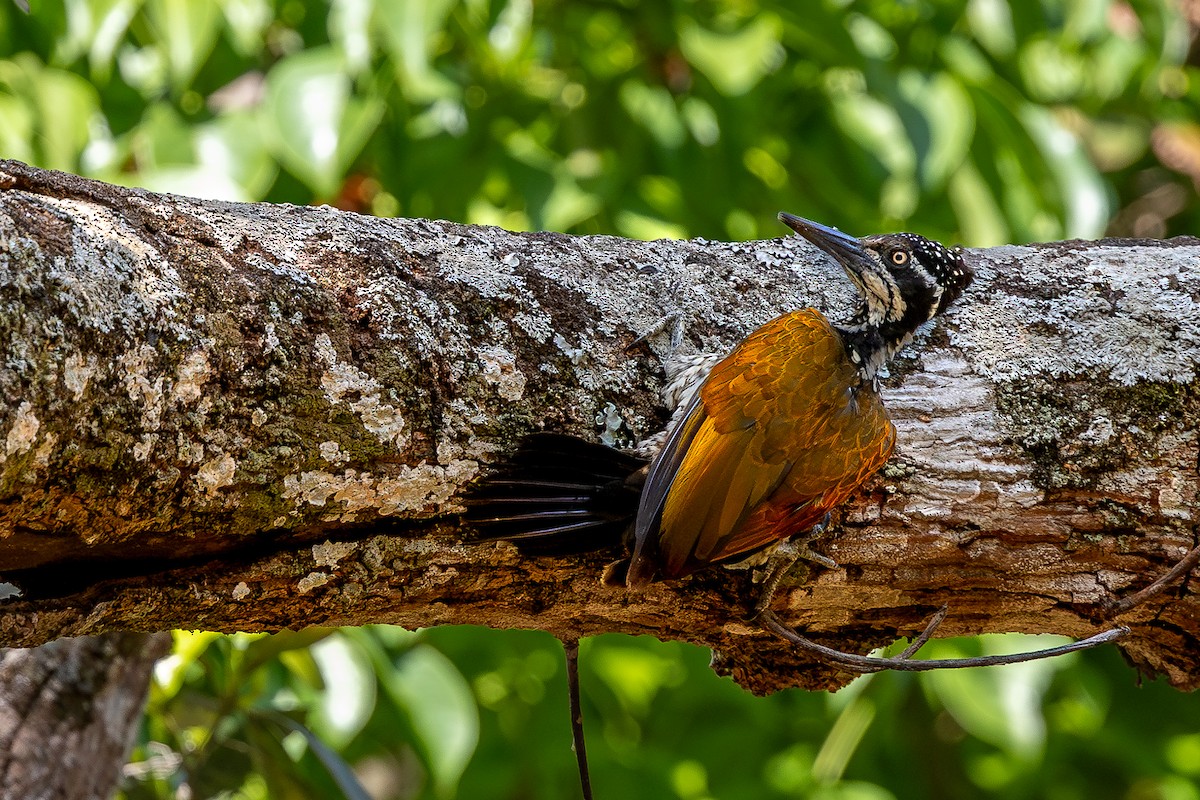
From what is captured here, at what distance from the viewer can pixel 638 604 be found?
206cm

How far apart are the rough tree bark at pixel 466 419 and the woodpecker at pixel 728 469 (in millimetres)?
57

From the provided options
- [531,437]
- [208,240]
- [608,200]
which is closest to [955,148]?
[608,200]

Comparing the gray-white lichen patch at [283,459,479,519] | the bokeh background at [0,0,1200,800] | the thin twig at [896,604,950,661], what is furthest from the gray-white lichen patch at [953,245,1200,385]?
the bokeh background at [0,0,1200,800]

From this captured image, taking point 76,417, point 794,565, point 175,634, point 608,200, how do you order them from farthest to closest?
point 608,200, point 175,634, point 794,565, point 76,417

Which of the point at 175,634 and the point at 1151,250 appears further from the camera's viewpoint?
the point at 175,634

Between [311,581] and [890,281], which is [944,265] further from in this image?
[311,581]

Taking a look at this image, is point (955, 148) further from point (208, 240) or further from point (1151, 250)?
point (208, 240)

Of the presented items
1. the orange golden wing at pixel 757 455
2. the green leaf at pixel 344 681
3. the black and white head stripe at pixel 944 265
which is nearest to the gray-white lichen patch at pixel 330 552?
the orange golden wing at pixel 757 455

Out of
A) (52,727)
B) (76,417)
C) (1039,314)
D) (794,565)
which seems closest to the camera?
(76,417)

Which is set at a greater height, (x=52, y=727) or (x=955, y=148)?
(x=955, y=148)

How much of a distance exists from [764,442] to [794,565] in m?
0.21

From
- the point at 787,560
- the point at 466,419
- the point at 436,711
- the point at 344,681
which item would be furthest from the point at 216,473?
the point at 436,711

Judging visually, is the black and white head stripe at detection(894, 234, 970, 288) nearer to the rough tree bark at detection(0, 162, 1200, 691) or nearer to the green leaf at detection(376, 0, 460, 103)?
the rough tree bark at detection(0, 162, 1200, 691)

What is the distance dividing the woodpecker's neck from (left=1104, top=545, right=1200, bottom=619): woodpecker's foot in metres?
0.58
